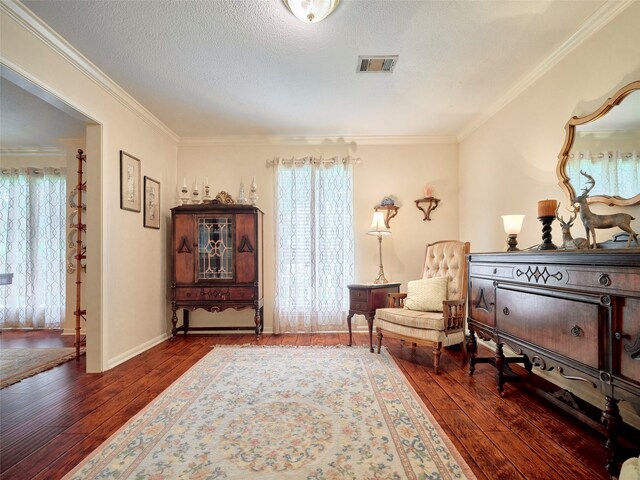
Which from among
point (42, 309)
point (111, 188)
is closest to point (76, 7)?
point (111, 188)

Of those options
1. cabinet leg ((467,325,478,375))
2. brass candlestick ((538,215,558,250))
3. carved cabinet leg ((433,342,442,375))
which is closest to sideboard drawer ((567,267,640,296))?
brass candlestick ((538,215,558,250))

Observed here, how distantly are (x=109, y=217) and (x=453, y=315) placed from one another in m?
3.32

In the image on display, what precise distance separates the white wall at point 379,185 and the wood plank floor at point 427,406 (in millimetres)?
1401

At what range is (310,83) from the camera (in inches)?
111

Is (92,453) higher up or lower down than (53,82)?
lower down

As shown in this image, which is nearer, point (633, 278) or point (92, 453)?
point (633, 278)

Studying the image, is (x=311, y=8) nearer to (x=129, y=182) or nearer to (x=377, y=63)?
(x=377, y=63)

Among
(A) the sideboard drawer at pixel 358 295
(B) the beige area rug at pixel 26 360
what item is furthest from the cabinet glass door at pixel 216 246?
(B) the beige area rug at pixel 26 360

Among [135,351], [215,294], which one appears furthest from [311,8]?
[135,351]

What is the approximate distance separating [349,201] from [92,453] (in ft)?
11.2

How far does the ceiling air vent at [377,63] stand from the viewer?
245 cm

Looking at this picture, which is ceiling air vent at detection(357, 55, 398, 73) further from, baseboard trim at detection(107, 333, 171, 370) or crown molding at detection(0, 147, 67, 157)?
crown molding at detection(0, 147, 67, 157)

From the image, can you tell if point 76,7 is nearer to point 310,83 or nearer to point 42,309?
point 310,83

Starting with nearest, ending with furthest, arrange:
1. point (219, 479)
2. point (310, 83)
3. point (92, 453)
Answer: point (219, 479), point (92, 453), point (310, 83)
